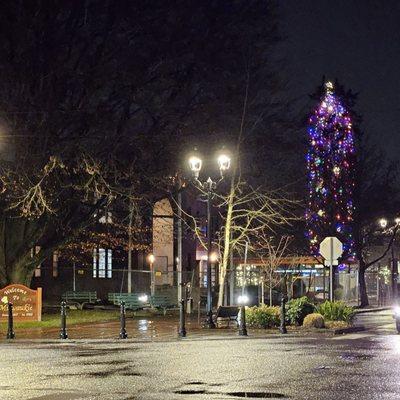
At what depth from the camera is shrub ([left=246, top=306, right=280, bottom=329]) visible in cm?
2648

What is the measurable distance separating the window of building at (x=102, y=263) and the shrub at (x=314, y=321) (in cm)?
3199

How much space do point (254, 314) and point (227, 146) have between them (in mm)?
9255

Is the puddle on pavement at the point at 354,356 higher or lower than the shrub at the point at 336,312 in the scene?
lower

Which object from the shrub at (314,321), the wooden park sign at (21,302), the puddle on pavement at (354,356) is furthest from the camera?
the wooden park sign at (21,302)

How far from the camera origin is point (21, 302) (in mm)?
31016

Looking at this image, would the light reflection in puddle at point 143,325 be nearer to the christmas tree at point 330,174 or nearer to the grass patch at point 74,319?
the grass patch at point 74,319

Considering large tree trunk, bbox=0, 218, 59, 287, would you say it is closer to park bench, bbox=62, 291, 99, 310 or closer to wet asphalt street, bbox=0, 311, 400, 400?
park bench, bbox=62, 291, 99, 310

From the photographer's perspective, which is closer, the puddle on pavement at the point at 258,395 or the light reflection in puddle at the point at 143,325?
the puddle on pavement at the point at 258,395

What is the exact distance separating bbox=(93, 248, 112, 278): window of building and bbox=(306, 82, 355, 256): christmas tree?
553 inches

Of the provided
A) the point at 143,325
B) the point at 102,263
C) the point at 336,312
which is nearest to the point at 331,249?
the point at 336,312

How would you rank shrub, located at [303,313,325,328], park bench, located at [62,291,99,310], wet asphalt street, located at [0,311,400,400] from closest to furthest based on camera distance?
wet asphalt street, located at [0,311,400,400], shrub, located at [303,313,325,328], park bench, located at [62,291,99,310]

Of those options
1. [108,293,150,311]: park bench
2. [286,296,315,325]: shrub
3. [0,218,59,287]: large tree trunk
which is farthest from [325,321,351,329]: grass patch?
[108,293,150,311]: park bench

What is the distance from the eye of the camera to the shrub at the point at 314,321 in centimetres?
2559

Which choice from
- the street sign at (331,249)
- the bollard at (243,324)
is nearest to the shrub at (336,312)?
the street sign at (331,249)
